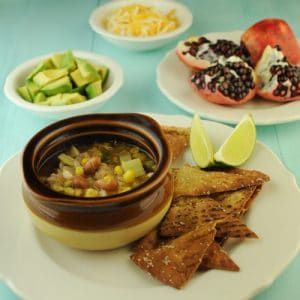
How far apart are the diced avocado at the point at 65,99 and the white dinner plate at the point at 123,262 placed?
525mm

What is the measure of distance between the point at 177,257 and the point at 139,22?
1.52 meters

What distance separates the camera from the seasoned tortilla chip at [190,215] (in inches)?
57.9

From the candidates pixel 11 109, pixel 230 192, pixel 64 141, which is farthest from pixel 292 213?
pixel 11 109

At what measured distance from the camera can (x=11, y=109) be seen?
2.31 meters

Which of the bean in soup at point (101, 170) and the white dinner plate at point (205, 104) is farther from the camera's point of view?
the white dinner plate at point (205, 104)

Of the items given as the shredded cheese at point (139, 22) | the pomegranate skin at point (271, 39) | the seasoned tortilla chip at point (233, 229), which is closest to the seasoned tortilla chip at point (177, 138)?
the seasoned tortilla chip at point (233, 229)

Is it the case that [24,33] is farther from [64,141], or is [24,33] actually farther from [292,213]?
[292,213]

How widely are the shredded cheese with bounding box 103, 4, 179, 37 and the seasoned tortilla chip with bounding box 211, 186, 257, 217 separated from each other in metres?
1.24

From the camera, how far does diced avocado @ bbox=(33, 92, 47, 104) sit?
2.16 m

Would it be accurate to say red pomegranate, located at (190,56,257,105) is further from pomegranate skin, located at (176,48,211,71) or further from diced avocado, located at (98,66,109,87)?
diced avocado, located at (98,66,109,87)

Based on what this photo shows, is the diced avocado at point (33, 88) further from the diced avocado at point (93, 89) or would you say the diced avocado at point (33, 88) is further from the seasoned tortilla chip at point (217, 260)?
the seasoned tortilla chip at point (217, 260)

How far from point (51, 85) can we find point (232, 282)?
3.74 ft

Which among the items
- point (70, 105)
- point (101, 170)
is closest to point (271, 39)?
point (70, 105)

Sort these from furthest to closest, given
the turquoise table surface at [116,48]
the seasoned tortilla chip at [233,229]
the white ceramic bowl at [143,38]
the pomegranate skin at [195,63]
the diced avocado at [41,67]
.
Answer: the white ceramic bowl at [143,38] < the pomegranate skin at [195,63] < the diced avocado at [41,67] < the turquoise table surface at [116,48] < the seasoned tortilla chip at [233,229]
